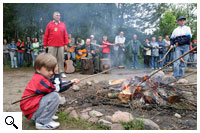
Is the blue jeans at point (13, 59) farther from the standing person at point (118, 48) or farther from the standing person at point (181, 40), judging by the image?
the standing person at point (181, 40)

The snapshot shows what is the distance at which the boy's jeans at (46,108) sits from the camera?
8.04 ft

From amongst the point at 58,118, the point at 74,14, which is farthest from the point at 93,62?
the point at 58,118

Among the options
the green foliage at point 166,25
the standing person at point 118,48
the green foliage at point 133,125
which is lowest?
the green foliage at point 133,125

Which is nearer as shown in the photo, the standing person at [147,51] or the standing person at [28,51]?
the standing person at [147,51]

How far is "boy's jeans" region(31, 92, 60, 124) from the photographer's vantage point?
2.45 m

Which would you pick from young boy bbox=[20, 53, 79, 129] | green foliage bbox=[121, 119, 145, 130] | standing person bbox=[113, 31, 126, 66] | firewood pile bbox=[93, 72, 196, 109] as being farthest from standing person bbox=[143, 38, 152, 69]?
young boy bbox=[20, 53, 79, 129]

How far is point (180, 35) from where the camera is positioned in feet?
18.0

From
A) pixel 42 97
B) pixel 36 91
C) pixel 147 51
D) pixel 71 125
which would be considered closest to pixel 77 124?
pixel 71 125

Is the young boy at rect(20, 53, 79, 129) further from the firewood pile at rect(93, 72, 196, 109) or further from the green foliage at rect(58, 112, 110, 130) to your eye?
the firewood pile at rect(93, 72, 196, 109)

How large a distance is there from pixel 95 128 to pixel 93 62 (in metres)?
5.79

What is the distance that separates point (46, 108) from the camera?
245 centimetres

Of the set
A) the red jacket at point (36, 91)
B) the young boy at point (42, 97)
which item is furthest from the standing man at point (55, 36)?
the red jacket at point (36, 91)

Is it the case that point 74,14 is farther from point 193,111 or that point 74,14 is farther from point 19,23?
point 193,111

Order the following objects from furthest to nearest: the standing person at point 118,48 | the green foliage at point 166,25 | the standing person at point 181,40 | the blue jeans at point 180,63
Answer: the green foliage at point 166,25, the standing person at point 118,48, the blue jeans at point 180,63, the standing person at point 181,40
